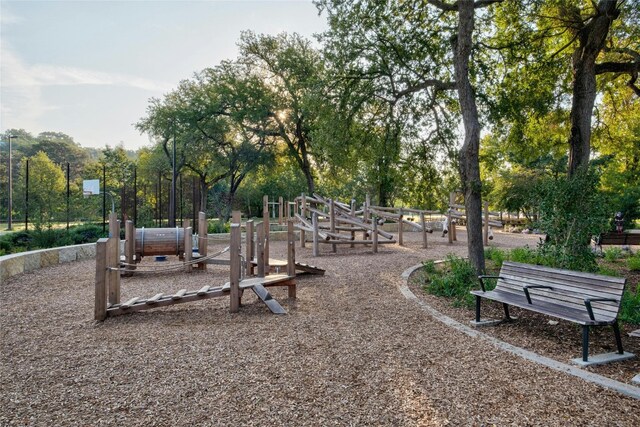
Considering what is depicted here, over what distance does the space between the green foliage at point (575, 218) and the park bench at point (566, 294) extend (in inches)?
66.7

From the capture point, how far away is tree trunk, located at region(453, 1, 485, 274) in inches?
309

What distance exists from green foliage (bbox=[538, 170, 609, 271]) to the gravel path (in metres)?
2.82

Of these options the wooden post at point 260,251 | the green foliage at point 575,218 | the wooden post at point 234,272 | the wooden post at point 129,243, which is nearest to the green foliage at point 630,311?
the green foliage at point 575,218

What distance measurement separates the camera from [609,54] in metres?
12.3

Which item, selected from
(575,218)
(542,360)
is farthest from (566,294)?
(575,218)

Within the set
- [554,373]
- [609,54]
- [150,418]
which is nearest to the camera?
[150,418]

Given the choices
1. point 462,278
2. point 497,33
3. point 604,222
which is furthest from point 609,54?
point 462,278

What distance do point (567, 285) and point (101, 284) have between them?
18.8 feet

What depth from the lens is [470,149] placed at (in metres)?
7.91

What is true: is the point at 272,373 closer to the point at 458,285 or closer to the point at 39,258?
the point at 458,285

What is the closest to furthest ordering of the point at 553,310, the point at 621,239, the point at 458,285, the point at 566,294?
the point at 553,310, the point at 566,294, the point at 458,285, the point at 621,239

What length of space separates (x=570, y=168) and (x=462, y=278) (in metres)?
4.63

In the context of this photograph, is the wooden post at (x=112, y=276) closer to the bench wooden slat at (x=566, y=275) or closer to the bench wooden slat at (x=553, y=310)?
the bench wooden slat at (x=553, y=310)

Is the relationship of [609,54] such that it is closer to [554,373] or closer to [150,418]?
[554,373]
